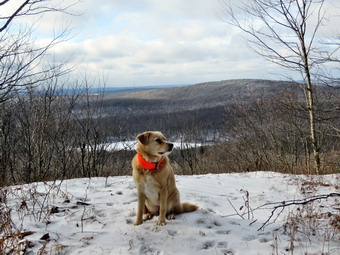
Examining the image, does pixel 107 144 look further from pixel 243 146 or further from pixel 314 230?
pixel 243 146

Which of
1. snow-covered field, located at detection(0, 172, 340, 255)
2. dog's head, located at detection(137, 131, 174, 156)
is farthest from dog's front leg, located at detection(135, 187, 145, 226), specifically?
dog's head, located at detection(137, 131, 174, 156)

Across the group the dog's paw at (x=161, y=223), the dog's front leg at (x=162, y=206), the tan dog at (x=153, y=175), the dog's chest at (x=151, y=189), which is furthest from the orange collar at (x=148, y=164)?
the dog's paw at (x=161, y=223)

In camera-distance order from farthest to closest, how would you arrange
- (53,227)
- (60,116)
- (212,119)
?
(212,119) → (60,116) → (53,227)

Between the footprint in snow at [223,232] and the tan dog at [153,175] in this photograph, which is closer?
the footprint in snow at [223,232]

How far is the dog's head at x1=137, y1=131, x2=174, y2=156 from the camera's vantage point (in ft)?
13.9

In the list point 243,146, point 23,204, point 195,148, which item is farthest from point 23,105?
point 243,146

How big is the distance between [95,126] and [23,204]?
807 centimetres

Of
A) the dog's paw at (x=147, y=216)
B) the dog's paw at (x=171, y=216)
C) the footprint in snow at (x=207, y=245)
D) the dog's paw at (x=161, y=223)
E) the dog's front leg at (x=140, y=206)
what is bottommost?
the footprint in snow at (x=207, y=245)

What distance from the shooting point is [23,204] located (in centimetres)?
438

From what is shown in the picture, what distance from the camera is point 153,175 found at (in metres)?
4.12

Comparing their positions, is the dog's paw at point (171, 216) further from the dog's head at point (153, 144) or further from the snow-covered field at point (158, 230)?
the dog's head at point (153, 144)

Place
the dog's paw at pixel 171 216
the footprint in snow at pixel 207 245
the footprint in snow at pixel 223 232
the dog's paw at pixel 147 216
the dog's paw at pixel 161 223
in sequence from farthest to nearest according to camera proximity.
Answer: the dog's paw at pixel 147 216
the dog's paw at pixel 171 216
the dog's paw at pixel 161 223
the footprint in snow at pixel 223 232
the footprint in snow at pixel 207 245

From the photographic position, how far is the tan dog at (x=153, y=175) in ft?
13.6

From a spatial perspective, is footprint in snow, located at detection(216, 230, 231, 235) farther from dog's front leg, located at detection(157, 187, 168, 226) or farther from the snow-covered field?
dog's front leg, located at detection(157, 187, 168, 226)
